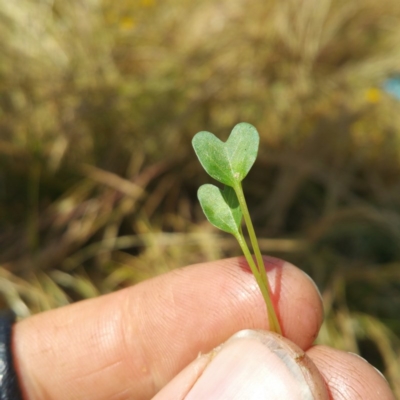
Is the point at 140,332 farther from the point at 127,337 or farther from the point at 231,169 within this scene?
the point at 231,169

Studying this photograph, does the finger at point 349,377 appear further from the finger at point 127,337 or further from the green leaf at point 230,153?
the green leaf at point 230,153

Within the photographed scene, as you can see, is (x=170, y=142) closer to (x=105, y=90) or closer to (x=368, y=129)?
(x=105, y=90)

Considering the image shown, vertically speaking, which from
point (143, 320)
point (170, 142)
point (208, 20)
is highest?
point (208, 20)

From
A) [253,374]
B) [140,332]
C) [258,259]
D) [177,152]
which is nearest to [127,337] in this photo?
[140,332]

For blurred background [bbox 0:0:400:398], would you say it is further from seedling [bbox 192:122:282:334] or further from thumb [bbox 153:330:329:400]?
seedling [bbox 192:122:282:334]

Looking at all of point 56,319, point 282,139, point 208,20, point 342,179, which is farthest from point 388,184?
point 56,319

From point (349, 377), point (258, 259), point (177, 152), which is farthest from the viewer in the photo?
point (177, 152)
